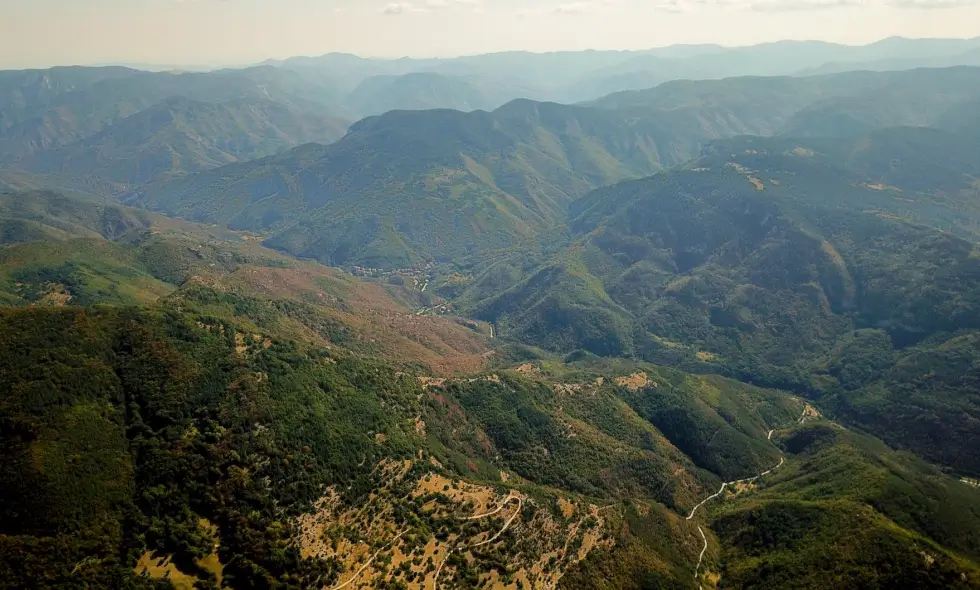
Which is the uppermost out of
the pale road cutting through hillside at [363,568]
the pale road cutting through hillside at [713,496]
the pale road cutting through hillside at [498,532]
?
the pale road cutting through hillside at [363,568]

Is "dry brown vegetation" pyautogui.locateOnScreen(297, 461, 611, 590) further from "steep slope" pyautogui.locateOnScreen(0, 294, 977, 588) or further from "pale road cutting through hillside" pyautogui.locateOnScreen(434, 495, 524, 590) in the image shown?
"steep slope" pyautogui.locateOnScreen(0, 294, 977, 588)

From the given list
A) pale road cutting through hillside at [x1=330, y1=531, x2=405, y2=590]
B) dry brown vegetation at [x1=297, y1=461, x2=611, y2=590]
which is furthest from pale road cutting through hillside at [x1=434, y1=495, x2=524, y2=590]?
pale road cutting through hillside at [x1=330, y1=531, x2=405, y2=590]

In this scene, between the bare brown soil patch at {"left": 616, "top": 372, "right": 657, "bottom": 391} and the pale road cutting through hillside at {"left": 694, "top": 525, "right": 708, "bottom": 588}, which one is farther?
the bare brown soil patch at {"left": 616, "top": 372, "right": 657, "bottom": 391}

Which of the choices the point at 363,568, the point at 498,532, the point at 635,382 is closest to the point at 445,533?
the point at 498,532

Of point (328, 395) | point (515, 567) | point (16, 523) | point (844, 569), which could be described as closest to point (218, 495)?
point (16, 523)

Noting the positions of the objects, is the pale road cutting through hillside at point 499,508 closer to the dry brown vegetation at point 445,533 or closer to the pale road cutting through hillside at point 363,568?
the dry brown vegetation at point 445,533

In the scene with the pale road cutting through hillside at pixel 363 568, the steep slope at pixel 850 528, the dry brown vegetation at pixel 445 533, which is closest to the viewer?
the pale road cutting through hillside at pixel 363 568

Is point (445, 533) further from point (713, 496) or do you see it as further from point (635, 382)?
point (635, 382)

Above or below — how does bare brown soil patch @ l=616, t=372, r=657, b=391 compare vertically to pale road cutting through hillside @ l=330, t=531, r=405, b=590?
below

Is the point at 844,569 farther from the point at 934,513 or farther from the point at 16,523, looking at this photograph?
the point at 16,523

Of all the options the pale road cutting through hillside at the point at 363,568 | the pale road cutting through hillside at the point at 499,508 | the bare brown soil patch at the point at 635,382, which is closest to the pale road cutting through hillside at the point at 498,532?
the pale road cutting through hillside at the point at 499,508

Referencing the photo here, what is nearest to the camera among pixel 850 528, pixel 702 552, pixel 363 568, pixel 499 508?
pixel 363 568
